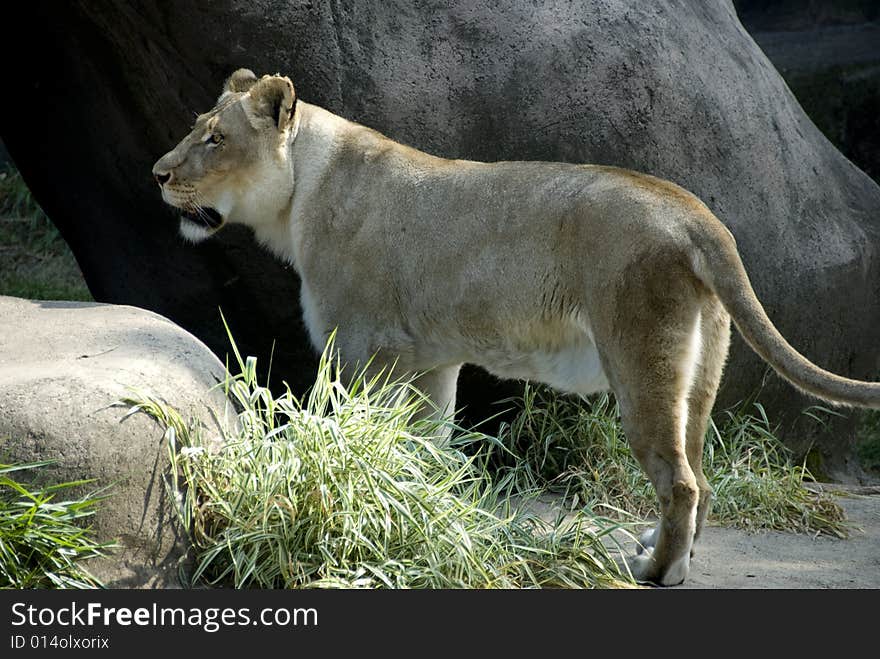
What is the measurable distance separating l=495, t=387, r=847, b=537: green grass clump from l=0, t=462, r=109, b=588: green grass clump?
8.48ft

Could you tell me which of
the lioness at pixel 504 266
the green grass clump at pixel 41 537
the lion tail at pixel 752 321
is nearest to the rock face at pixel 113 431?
the green grass clump at pixel 41 537

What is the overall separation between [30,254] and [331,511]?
7512mm

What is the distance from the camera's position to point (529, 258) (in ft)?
16.9

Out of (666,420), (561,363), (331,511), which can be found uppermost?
(666,420)

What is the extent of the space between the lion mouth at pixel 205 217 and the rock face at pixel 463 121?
32.3 inches

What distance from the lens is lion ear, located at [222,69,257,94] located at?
19.6 ft

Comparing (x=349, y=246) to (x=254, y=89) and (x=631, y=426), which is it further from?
(x=631, y=426)

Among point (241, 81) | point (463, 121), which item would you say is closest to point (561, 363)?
point (463, 121)

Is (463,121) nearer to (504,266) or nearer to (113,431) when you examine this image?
(504,266)

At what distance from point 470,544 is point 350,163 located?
2.26 metres

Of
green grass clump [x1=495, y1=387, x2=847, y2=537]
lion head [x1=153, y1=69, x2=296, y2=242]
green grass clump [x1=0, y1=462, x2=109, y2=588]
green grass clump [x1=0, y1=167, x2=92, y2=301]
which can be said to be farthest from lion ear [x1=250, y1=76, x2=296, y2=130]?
green grass clump [x1=0, y1=167, x2=92, y2=301]

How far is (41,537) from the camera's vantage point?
153 inches

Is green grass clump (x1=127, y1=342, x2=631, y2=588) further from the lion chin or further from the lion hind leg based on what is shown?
the lion chin

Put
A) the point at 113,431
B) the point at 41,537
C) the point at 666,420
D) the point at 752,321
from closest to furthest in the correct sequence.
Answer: the point at 41,537 → the point at 113,431 → the point at 752,321 → the point at 666,420
